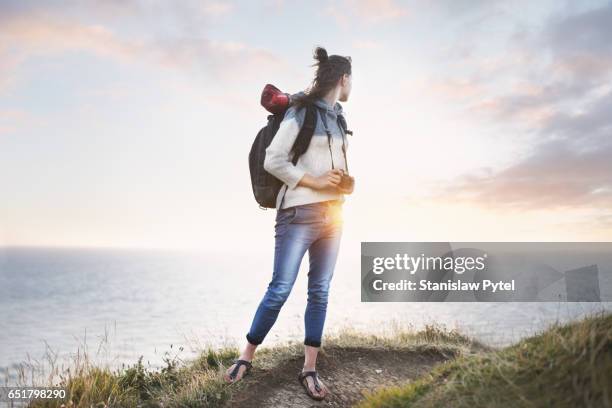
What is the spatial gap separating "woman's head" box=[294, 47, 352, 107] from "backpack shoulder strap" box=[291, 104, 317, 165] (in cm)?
19

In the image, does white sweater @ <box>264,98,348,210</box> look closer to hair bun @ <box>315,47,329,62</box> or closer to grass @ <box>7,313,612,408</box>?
hair bun @ <box>315,47,329,62</box>

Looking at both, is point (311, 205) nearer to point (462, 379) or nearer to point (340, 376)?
point (462, 379)

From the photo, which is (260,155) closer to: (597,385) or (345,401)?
(345,401)

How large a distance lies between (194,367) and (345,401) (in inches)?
84.2

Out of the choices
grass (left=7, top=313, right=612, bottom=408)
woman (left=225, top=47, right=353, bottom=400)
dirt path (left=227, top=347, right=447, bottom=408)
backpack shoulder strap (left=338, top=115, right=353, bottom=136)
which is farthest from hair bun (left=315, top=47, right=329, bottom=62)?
dirt path (left=227, top=347, right=447, bottom=408)

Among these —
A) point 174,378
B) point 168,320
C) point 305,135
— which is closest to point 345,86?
point 305,135

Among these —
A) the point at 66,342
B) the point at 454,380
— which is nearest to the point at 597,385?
the point at 454,380

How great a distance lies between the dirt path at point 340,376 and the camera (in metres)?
4.90

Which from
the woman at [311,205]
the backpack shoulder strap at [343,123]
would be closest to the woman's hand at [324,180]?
the woman at [311,205]

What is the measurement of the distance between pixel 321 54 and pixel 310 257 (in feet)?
6.43

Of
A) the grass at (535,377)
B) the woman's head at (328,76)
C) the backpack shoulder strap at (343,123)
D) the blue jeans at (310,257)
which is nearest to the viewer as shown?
the grass at (535,377)

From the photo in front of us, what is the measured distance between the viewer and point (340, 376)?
5.67 meters

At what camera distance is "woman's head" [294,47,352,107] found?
15.8ft

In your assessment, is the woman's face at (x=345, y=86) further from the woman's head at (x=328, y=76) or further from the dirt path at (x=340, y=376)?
the dirt path at (x=340, y=376)
